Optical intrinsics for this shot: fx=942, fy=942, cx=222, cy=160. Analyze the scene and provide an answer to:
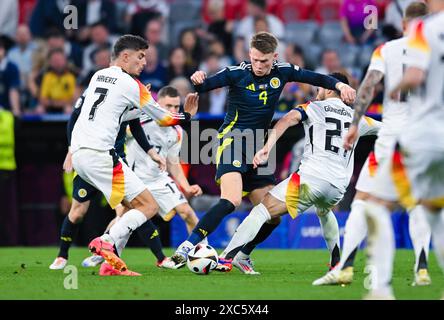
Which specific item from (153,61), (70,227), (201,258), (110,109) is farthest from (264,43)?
(153,61)

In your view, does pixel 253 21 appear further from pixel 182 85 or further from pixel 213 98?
pixel 182 85

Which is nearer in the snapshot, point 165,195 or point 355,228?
point 355,228

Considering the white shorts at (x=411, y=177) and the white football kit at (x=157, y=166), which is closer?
the white shorts at (x=411, y=177)

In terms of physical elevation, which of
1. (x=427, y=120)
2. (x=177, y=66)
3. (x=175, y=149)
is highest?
(x=177, y=66)

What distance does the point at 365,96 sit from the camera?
664 cm

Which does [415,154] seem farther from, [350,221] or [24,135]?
[24,135]

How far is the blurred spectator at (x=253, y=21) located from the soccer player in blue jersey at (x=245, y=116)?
25.4 ft

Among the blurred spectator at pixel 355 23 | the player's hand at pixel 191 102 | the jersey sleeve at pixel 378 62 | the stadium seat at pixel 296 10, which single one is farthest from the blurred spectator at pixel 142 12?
the jersey sleeve at pixel 378 62

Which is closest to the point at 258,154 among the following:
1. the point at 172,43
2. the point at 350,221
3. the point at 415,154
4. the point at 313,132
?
the point at 313,132

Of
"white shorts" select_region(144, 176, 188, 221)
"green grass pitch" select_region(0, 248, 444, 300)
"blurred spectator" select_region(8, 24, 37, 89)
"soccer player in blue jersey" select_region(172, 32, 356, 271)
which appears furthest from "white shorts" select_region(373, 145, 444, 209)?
"blurred spectator" select_region(8, 24, 37, 89)

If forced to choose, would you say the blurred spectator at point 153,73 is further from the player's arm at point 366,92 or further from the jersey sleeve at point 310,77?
the player's arm at point 366,92

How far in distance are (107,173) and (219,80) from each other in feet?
4.40

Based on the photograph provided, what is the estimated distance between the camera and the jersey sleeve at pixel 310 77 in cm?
861

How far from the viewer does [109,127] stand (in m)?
8.56
